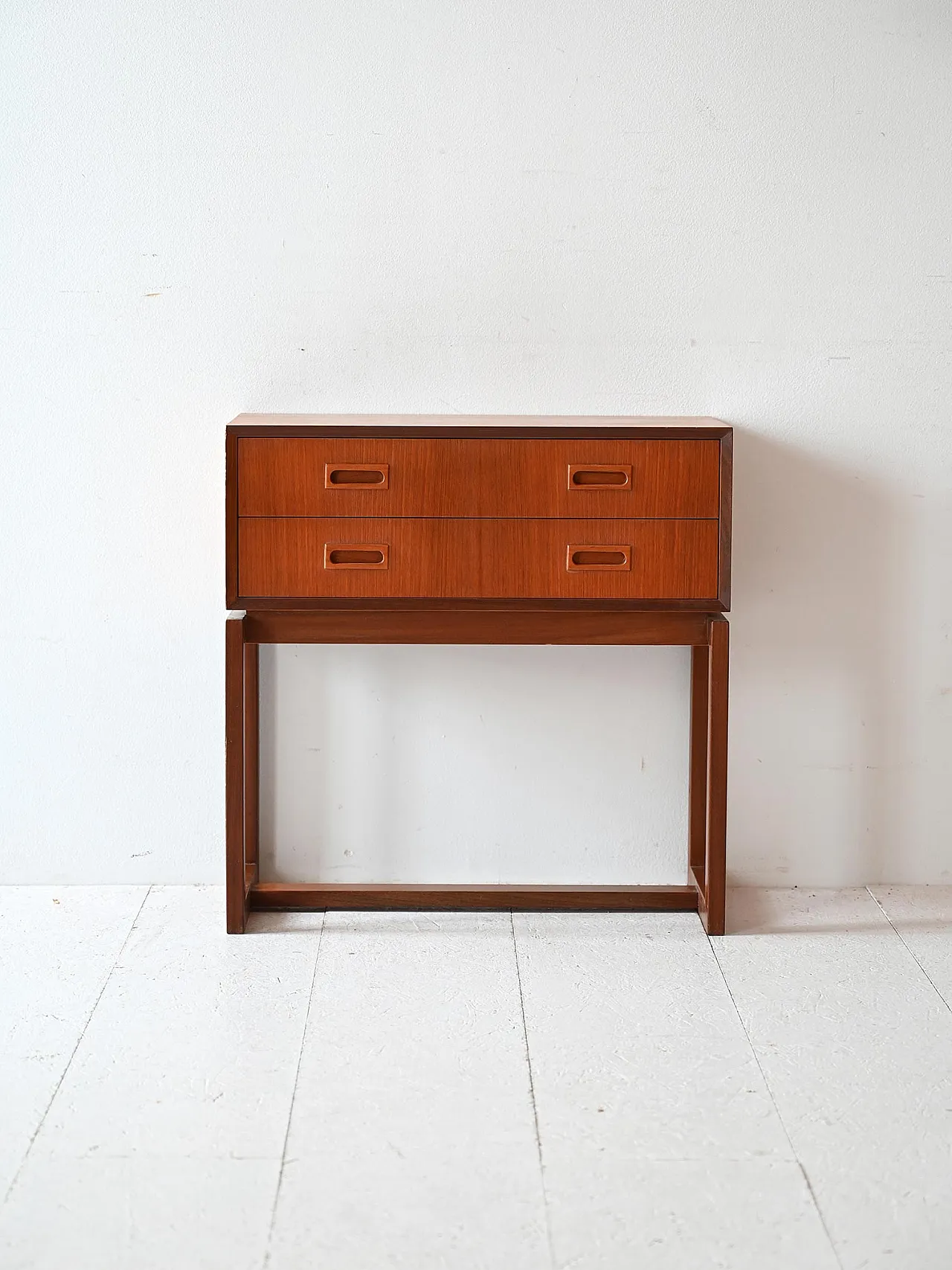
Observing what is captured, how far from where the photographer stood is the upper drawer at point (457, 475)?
7.57ft

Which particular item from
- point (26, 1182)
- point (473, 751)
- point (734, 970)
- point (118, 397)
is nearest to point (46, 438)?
point (118, 397)

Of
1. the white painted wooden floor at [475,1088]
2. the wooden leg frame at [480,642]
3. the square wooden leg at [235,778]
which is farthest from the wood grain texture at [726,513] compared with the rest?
the square wooden leg at [235,778]

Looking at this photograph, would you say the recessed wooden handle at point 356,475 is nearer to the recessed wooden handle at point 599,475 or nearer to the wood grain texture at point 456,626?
the wood grain texture at point 456,626

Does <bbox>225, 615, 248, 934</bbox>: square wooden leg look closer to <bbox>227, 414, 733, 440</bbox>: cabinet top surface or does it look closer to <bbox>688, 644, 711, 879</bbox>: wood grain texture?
<bbox>227, 414, 733, 440</bbox>: cabinet top surface

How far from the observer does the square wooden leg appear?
2406 mm

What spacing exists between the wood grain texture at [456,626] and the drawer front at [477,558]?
7cm

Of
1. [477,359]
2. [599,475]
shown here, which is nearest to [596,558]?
[599,475]

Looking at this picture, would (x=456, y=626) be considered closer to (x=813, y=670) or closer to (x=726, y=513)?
(x=726, y=513)

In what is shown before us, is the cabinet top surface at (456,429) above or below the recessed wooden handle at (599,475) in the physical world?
above

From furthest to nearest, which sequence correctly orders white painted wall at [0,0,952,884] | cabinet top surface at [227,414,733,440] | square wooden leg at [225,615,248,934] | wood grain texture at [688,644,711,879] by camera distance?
wood grain texture at [688,644,711,879] → white painted wall at [0,0,952,884] → square wooden leg at [225,615,248,934] → cabinet top surface at [227,414,733,440]

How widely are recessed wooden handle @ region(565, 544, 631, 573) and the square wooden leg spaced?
2.09 ft

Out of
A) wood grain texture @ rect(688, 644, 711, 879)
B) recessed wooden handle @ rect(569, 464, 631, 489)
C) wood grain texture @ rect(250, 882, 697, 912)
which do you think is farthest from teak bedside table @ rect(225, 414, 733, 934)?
wood grain texture @ rect(250, 882, 697, 912)

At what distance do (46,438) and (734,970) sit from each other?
175 cm

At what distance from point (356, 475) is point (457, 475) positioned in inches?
7.3
